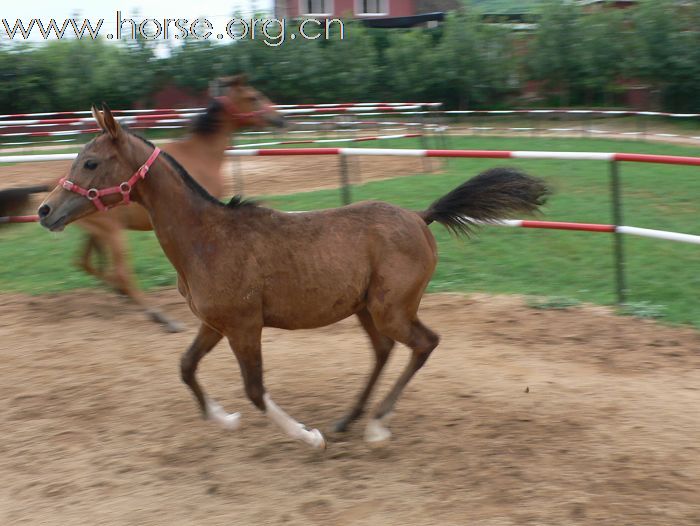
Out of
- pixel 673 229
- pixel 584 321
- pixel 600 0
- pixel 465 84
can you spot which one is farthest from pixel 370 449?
pixel 600 0

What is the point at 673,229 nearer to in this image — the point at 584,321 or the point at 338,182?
the point at 584,321

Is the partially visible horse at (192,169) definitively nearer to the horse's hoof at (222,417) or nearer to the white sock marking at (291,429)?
the horse's hoof at (222,417)

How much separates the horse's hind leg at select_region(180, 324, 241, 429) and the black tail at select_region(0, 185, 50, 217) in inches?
121

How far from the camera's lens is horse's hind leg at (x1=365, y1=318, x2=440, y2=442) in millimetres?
4457

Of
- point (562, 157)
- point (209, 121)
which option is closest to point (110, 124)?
point (209, 121)

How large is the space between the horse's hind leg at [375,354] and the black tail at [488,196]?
0.69 meters

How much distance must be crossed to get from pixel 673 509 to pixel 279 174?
10.3 m

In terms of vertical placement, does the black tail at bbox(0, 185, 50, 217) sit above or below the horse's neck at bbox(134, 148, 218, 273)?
below

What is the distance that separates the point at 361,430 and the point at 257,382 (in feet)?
2.46

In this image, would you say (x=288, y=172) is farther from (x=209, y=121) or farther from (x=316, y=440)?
(x=316, y=440)

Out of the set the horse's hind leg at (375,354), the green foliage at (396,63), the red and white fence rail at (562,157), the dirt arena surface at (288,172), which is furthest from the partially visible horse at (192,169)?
the green foliage at (396,63)

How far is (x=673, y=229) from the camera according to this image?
916 centimetres

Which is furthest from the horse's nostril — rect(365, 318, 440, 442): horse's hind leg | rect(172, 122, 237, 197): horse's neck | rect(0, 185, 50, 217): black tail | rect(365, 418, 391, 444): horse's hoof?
rect(172, 122, 237, 197): horse's neck

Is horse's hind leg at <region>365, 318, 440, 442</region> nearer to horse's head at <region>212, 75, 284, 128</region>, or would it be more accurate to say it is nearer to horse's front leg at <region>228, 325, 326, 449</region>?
horse's front leg at <region>228, 325, 326, 449</region>
